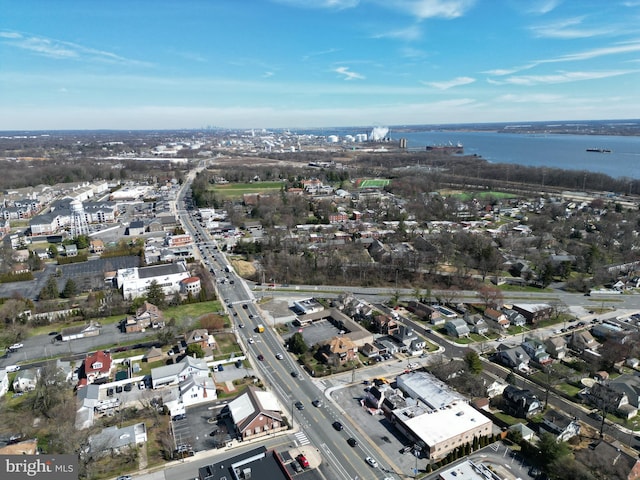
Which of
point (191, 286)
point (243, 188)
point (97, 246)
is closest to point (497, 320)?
point (191, 286)

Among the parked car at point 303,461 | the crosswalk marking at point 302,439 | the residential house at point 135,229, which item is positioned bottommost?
the crosswalk marking at point 302,439

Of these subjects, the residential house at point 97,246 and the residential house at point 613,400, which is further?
the residential house at point 97,246

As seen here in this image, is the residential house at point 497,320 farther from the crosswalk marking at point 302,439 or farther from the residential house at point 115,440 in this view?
the residential house at point 115,440

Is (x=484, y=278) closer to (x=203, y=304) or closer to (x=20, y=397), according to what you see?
(x=203, y=304)

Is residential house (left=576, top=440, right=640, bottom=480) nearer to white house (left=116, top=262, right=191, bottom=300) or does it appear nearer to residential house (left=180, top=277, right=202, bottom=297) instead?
residential house (left=180, top=277, right=202, bottom=297)

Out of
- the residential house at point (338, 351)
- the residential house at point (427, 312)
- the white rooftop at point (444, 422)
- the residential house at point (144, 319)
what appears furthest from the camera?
the residential house at point (427, 312)

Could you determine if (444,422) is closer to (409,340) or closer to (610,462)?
(610,462)

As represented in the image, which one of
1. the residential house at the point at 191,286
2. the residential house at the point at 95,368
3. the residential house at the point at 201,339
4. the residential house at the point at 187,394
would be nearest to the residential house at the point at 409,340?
the residential house at the point at 187,394

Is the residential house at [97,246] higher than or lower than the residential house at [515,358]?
higher
